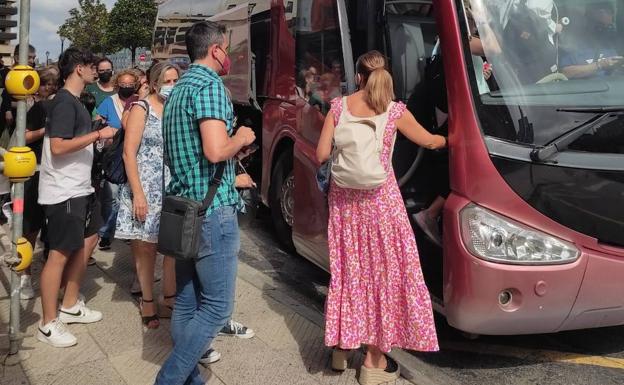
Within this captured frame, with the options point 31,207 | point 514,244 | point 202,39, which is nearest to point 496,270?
point 514,244

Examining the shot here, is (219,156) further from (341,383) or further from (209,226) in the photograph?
(341,383)

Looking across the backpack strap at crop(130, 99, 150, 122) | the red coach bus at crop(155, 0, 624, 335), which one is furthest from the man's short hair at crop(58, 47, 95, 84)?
the red coach bus at crop(155, 0, 624, 335)

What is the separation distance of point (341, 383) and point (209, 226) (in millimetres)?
1214

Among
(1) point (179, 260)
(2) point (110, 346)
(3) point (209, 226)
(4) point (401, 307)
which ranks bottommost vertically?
(2) point (110, 346)

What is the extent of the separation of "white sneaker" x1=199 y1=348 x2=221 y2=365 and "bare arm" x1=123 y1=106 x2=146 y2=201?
102 centimetres

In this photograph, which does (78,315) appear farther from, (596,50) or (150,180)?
(596,50)

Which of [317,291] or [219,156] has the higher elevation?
[219,156]

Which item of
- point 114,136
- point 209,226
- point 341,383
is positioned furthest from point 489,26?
point 114,136

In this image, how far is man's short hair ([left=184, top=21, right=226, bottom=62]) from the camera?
8.67ft

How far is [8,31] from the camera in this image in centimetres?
1065

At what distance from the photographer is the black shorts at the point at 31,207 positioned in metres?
4.12

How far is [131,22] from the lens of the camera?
129ft

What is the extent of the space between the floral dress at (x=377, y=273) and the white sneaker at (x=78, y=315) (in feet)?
5.54

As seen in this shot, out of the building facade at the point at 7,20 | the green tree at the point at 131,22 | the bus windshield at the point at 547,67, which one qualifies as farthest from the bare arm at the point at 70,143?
the green tree at the point at 131,22
